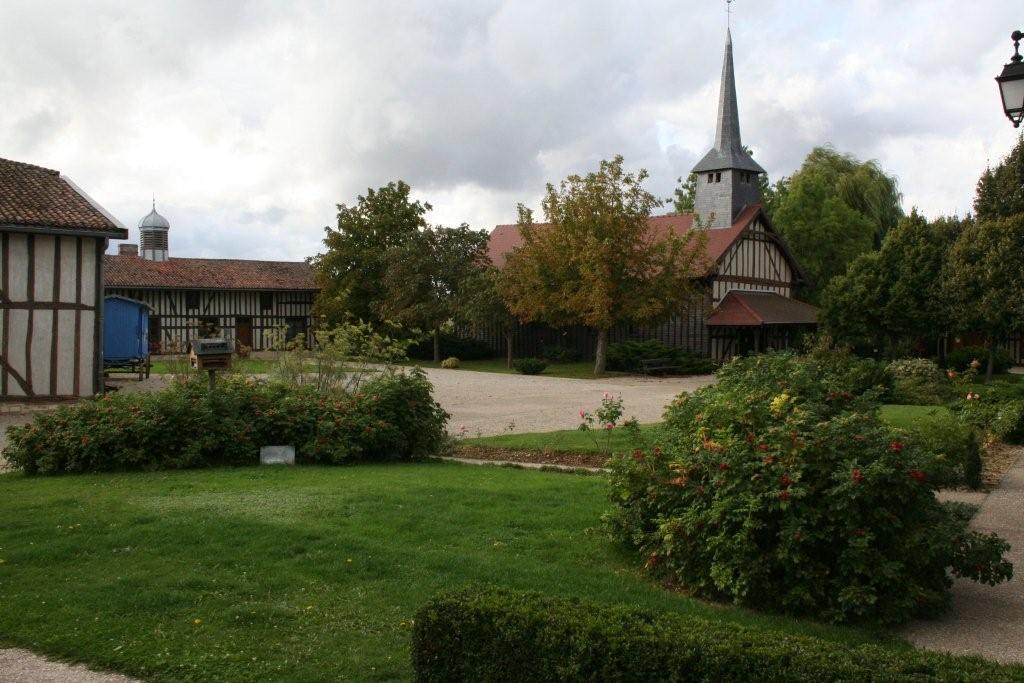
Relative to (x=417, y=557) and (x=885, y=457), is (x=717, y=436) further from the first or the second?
(x=417, y=557)

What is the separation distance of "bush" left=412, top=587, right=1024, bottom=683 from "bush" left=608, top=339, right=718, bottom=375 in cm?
2865

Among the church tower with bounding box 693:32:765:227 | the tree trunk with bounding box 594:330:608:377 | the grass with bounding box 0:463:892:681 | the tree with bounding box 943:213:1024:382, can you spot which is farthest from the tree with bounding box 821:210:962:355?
the grass with bounding box 0:463:892:681

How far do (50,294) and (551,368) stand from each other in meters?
19.5

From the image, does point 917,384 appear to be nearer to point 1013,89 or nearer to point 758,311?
point 758,311

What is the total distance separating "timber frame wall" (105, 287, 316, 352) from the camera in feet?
140

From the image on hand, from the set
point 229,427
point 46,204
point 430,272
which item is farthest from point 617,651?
point 430,272

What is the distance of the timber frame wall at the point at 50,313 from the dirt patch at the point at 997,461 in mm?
15599

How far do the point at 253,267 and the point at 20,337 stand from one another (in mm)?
29467

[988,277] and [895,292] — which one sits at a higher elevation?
[988,277]

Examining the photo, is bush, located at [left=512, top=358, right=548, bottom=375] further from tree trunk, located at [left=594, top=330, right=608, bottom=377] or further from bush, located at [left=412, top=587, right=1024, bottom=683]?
bush, located at [left=412, top=587, right=1024, bottom=683]

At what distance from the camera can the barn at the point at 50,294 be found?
17703mm

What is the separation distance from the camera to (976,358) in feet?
106

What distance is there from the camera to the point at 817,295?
41.3 metres

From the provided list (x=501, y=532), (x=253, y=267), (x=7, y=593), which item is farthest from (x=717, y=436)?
(x=253, y=267)
